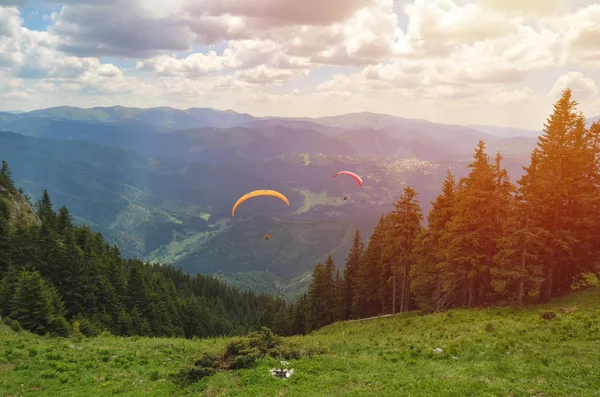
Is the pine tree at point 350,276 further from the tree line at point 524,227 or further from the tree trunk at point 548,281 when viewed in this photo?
the tree trunk at point 548,281

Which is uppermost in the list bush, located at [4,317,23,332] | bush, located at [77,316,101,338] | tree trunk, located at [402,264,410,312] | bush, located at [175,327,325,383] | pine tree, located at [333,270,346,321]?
bush, located at [175,327,325,383]

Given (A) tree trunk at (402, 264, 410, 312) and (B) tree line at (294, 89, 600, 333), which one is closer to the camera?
(B) tree line at (294, 89, 600, 333)

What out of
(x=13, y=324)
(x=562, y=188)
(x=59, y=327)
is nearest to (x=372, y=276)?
(x=562, y=188)

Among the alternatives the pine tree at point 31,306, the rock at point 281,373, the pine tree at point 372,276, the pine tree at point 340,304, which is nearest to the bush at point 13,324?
the pine tree at point 31,306

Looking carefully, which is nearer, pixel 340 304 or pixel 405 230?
pixel 405 230

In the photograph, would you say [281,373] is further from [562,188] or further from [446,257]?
[562,188]

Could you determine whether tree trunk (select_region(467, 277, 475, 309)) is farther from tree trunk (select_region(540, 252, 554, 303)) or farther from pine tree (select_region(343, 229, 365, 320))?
pine tree (select_region(343, 229, 365, 320))

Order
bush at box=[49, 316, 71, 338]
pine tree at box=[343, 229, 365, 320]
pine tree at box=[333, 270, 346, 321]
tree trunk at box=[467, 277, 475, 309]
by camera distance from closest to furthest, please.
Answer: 1. bush at box=[49, 316, 71, 338]
2. tree trunk at box=[467, 277, 475, 309]
3. pine tree at box=[343, 229, 365, 320]
4. pine tree at box=[333, 270, 346, 321]

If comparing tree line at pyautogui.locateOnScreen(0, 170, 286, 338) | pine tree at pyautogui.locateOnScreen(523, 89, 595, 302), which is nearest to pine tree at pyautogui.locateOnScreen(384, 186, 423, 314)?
pine tree at pyautogui.locateOnScreen(523, 89, 595, 302)

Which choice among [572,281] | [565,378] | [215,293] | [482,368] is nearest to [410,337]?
[482,368]
